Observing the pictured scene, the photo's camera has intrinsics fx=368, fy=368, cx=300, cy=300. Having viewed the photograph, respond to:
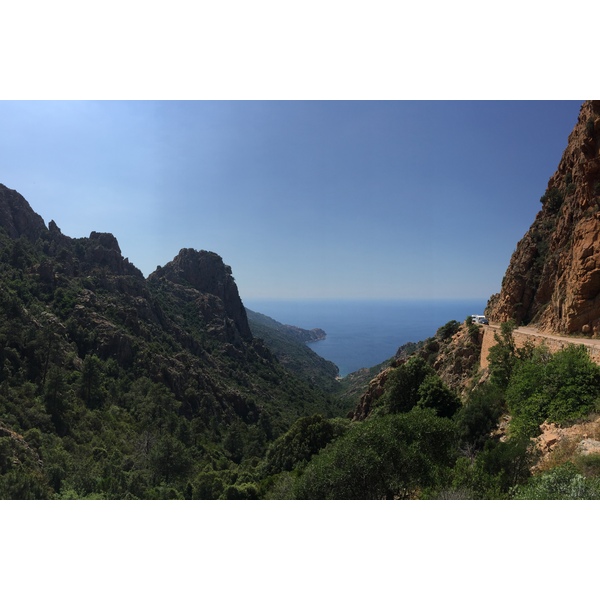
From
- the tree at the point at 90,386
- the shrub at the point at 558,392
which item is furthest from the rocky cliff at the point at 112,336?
the shrub at the point at 558,392

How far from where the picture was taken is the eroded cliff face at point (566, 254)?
670 inches

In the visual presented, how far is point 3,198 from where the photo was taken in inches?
2213

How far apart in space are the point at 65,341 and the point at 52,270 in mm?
14639

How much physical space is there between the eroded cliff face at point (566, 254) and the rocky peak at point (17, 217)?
2580 inches

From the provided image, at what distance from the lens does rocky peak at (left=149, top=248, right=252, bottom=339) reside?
89688 millimetres

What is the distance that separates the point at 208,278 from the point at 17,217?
41.8 metres

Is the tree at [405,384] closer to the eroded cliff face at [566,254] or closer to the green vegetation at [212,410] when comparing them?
the green vegetation at [212,410]

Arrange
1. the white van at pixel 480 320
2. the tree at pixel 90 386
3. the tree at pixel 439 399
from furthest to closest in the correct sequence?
the tree at pixel 90 386, the white van at pixel 480 320, the tree at pixel 439 399

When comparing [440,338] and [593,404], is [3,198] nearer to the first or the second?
[440,338]

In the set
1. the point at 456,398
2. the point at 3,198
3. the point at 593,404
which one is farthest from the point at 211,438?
the point at 3,198

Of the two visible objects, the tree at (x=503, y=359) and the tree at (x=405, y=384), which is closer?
the tree at (x=503, y=359)

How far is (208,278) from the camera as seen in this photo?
9281 centimetres

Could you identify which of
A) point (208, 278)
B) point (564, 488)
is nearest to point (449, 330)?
point (564, 488)

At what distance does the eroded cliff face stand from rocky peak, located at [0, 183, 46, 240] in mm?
65532
